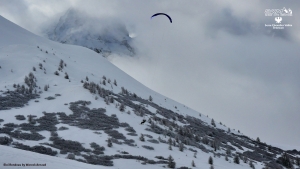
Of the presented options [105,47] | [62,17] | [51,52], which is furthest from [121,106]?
[62,17]


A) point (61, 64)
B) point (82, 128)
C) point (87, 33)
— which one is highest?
point (87, 33)

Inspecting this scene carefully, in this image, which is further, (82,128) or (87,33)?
(87,33)

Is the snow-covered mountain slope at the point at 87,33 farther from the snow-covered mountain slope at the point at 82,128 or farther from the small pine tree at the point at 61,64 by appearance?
the snow-covered mountain slope at the point at 82,128

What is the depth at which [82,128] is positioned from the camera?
61.3 ft

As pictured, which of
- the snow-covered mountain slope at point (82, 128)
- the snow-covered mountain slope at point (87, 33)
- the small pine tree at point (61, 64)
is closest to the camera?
the snow-covered mountain slope at point (82, 128)

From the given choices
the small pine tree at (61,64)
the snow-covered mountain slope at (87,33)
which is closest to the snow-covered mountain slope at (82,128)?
the small pine tree at (61,64)

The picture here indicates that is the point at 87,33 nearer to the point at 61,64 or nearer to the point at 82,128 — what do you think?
the point at 61,64

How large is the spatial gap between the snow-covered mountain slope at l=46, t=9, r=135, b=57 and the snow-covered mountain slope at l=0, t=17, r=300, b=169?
8636 cm

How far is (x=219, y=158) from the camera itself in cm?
1945

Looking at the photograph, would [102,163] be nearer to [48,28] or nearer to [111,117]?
[111,117]

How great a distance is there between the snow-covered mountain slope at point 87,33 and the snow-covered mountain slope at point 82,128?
86364 millimetres

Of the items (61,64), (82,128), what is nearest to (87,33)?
(61,64)

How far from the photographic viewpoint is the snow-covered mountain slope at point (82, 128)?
14.9m

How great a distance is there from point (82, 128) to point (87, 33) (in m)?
110
